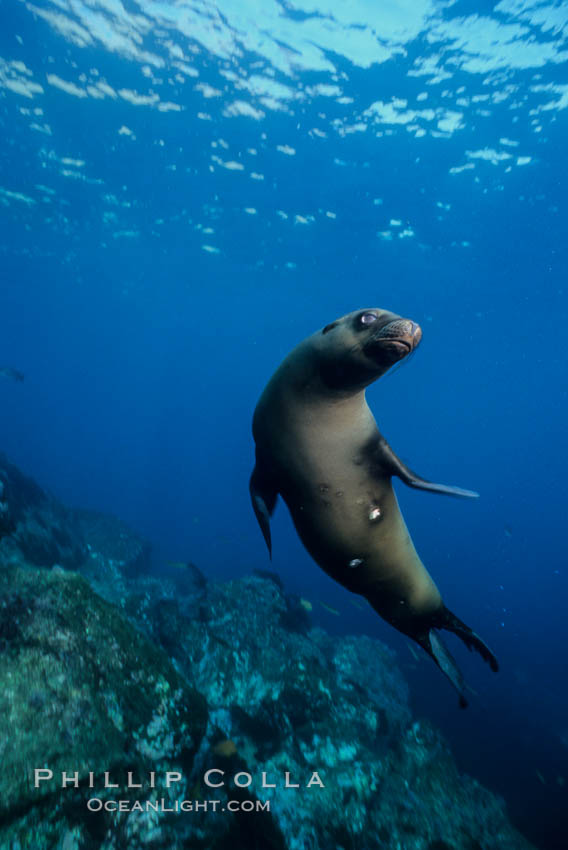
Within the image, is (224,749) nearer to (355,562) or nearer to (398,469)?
(355,562)

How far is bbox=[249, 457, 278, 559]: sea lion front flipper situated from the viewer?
2.66m

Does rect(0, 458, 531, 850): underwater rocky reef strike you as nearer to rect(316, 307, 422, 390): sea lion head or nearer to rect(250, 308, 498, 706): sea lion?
rect(250, 308, 498, 706): sea lion

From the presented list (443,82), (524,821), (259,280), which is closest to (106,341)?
(259,280)

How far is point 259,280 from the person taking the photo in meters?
27.9

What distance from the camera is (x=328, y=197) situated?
17250 millimetres

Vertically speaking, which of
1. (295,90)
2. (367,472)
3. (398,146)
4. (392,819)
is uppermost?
(398,146)

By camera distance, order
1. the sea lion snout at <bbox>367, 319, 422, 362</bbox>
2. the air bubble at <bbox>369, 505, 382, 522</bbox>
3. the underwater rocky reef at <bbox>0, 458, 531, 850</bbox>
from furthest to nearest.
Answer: the air bubble at <bbox>369, 505, 382, 522</bbox>
the underwater rocky reef at <bbox>0, 458, 531, 850</bbox>
the sea lion snout at <bbox>367, 319, 422, 362</bbox>

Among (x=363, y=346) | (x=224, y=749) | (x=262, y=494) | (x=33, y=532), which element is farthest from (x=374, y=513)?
(x=33, y=532)

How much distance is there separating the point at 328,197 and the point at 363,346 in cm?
1762

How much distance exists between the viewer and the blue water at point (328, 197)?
10.5m

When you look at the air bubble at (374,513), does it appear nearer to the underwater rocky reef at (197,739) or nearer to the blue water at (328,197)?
the underwater rocky reef at (197,739)

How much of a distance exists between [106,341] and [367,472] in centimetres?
6750

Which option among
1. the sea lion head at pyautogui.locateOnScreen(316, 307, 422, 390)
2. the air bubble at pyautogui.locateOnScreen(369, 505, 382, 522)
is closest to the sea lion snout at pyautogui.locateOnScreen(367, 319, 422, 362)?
the sea lion head at pyautogui.locateOnScreen(316, 307, 422, 390)

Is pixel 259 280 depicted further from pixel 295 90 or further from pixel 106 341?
pixel 106 341
